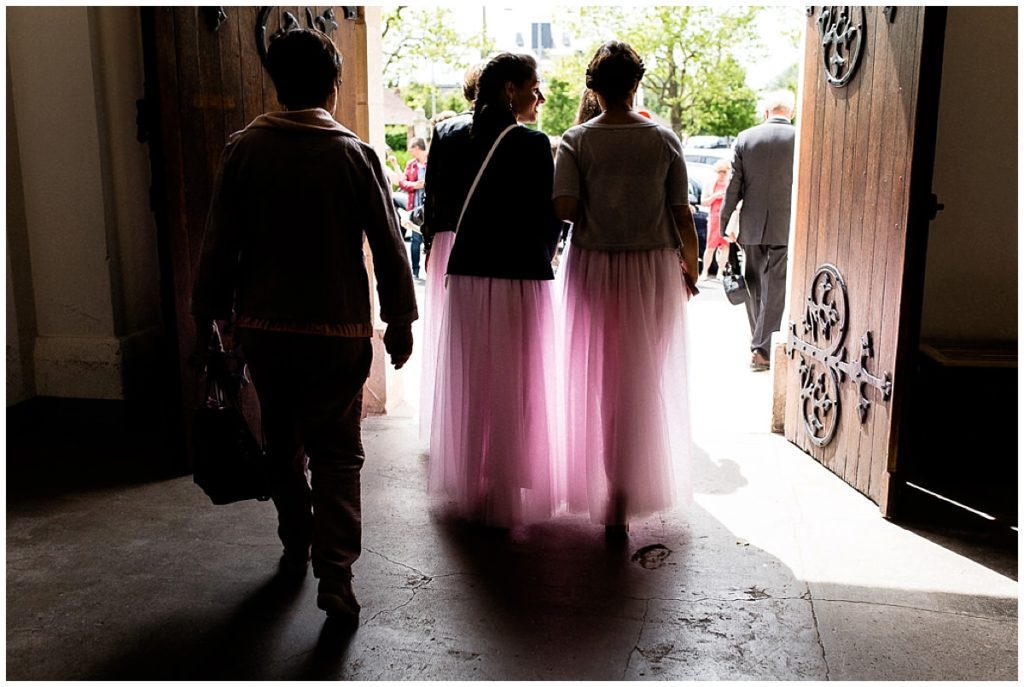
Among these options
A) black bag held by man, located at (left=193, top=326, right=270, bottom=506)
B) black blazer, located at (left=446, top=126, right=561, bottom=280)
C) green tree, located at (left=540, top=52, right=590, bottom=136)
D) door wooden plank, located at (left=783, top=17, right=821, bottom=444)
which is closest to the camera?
black bag held by man, located at (left=193, top=326, right=270, bottom=506)

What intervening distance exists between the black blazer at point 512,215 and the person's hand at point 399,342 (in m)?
0.70

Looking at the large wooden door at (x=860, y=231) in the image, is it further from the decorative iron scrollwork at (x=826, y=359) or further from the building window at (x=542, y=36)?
the building window at (x=542, y=36)

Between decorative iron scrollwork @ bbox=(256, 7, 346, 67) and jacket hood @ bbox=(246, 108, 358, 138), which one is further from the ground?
decorative iron scrollwork @ bbox=(256, 7, 346, 67)

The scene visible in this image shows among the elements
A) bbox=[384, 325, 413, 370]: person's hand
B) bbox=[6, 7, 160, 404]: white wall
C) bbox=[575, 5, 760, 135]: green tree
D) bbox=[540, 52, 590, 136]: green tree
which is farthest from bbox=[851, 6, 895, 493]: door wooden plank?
bbox=[540, 52, 590, 136]: green tree

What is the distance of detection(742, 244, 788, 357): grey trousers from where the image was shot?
657 centimetres

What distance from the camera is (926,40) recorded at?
3514mm

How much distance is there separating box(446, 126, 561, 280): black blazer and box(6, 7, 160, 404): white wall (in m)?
2.08

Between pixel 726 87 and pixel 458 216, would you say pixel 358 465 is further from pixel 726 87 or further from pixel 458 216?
pixel 726 87

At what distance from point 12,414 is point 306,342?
2.79 m

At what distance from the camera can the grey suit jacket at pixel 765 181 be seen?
6305 mm

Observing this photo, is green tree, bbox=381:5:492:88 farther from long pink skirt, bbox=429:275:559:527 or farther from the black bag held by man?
the black bag held by man

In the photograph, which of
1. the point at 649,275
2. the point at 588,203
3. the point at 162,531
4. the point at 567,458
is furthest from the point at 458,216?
the point at 162,531

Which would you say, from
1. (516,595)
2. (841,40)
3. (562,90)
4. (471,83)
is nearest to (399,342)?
(516,595)

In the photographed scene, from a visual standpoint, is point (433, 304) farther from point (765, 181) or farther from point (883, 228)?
point (765, 181)
